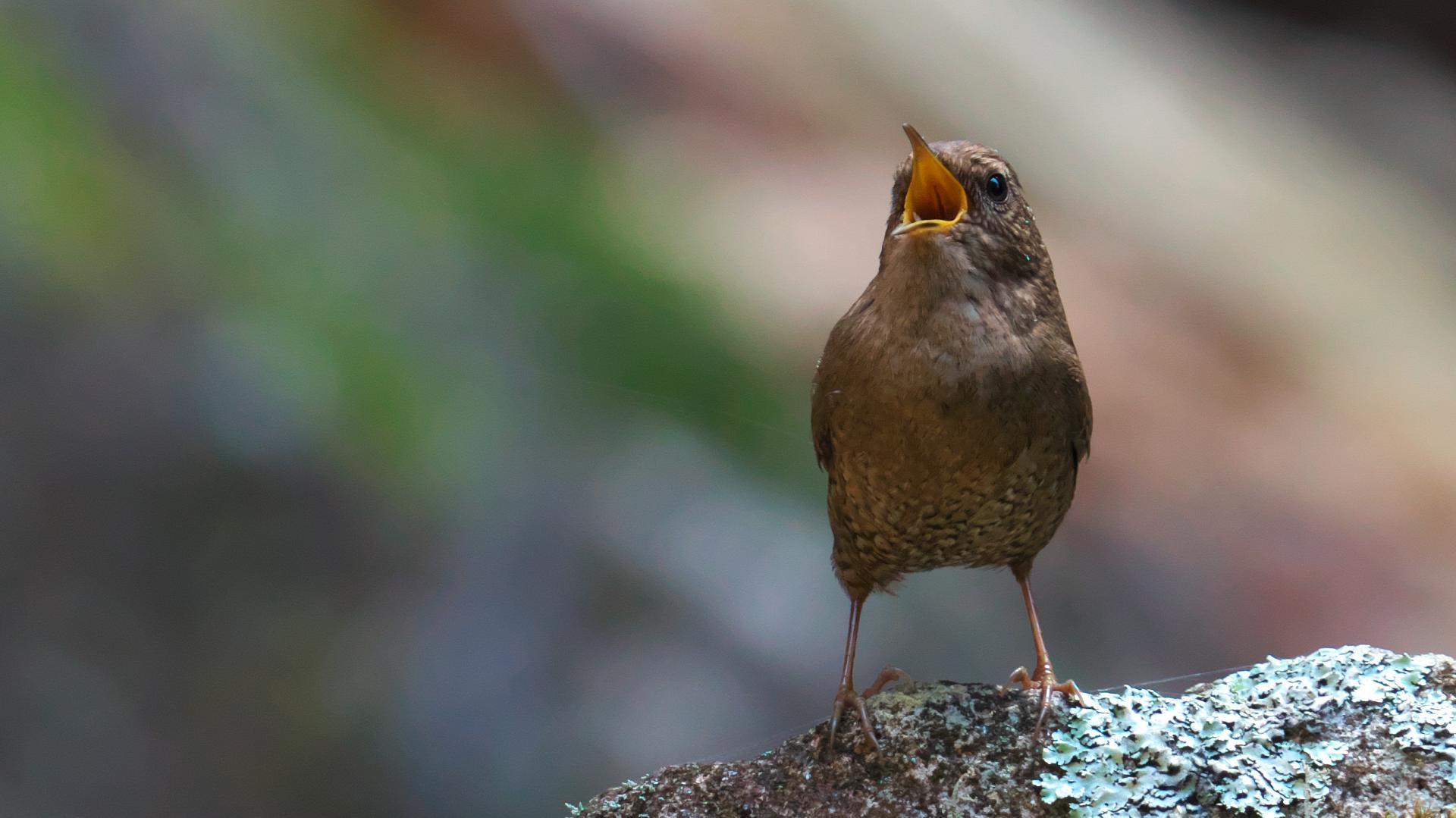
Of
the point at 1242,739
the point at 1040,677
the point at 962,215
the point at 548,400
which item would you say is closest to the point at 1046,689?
the point at 1040,677

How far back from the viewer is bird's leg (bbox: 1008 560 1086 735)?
2.22 meters

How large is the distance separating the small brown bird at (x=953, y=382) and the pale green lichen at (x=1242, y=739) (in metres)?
0.13

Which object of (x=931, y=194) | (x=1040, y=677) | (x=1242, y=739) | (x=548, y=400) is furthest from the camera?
(x=548, y=400)

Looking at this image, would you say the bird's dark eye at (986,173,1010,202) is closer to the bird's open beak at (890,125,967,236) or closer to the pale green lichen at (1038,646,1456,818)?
the bird's open beak at (890,125,967,236)

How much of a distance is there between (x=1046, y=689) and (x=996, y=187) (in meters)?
0.99

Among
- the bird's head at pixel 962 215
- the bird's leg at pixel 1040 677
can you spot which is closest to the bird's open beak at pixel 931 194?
the bird's head at pixel 962 215

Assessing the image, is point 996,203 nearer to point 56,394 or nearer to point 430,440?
point 430,440

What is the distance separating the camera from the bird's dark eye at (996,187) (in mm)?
2207

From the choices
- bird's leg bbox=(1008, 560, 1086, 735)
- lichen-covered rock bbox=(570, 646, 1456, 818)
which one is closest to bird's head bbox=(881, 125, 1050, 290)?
bird's leg bbox=(1008, 560, 1086, 735)

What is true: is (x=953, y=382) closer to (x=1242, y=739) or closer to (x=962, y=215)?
(x=962, y=215)

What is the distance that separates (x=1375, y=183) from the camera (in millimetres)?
4410

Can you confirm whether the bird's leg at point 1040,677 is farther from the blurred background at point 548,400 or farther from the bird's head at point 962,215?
the bird's head at point 962,215

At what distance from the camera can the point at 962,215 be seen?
7.04ft

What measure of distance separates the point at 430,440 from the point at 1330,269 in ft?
10.6
